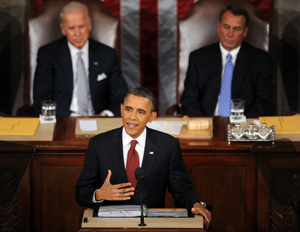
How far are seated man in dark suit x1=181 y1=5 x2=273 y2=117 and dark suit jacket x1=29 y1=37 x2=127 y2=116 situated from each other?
24.1 inches

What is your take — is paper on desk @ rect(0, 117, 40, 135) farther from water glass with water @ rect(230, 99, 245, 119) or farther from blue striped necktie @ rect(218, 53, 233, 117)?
blue striped necktie @ rect(218, 53, 233, 117)

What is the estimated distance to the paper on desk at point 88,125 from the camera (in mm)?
3277

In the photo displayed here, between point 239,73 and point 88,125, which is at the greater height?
point 239,73

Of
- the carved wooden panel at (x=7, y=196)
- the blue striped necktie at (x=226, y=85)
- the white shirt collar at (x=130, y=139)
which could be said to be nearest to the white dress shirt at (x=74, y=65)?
the blue striped necktie at (x=226, y=85)

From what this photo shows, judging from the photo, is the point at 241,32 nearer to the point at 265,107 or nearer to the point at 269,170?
the point at 265,107

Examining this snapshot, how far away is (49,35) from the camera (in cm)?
A: 455

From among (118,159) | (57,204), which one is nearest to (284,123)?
(118,159)

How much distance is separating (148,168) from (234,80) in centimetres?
199

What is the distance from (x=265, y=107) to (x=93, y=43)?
5.08 feet

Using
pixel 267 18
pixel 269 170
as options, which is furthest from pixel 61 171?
pixel 267 18

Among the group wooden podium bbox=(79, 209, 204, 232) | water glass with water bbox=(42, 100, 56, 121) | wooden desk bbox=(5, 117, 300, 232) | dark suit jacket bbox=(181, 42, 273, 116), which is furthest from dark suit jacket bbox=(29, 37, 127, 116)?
wooden podium bbox=(79, 209, 204, 232)

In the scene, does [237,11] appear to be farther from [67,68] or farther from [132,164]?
[132,164]

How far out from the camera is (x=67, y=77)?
4305 millimetres

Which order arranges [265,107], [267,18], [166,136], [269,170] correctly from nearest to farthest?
[166,136]
[269,170]
[265,107]
[267,18]
